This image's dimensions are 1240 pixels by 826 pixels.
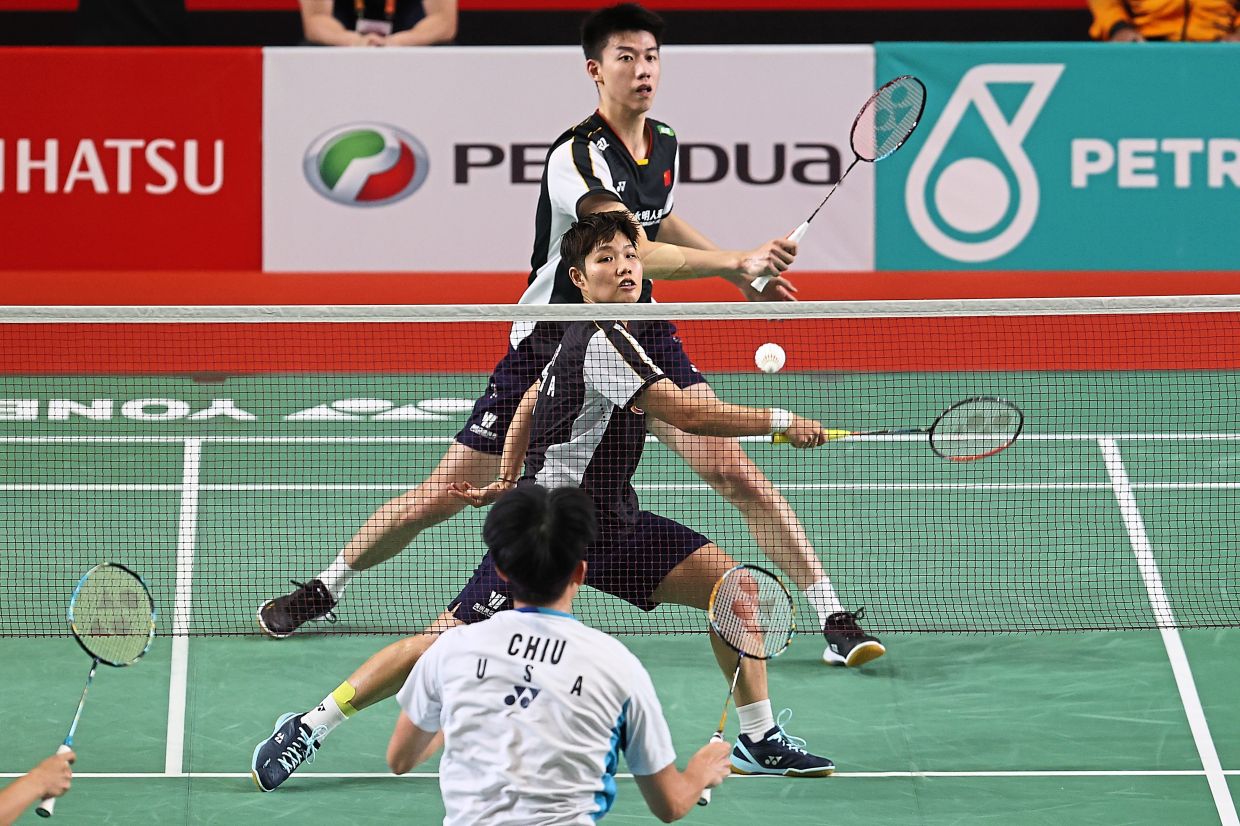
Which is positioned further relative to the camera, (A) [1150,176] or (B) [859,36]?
(B) [859,36]

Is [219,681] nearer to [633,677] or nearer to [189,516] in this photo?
[189,516]

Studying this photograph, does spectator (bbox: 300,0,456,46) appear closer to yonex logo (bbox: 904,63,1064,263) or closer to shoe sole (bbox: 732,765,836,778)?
yonex logo (bbox: 904,63,1064,263)

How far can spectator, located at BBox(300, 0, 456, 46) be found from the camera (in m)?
10.9

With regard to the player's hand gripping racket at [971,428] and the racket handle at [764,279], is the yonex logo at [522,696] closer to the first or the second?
the player's hand gripping racket at [971,428]

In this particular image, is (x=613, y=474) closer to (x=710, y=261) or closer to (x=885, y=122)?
(x=710, y=261)

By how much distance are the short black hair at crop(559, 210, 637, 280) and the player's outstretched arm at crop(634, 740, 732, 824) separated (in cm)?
215

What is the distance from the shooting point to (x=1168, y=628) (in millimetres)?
6605

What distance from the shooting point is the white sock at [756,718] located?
605 cm

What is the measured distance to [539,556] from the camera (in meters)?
4.08

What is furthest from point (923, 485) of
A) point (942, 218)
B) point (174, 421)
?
point (174, 421)

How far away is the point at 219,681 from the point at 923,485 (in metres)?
3.39

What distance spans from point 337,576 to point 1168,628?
10.0 feet

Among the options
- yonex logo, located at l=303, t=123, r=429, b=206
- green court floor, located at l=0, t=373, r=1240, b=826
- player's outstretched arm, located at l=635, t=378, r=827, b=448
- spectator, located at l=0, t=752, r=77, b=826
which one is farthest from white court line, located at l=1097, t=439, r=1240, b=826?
yonex logo, located at l=303, t=123, r=429, b=206

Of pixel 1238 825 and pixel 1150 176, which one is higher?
pixel 1150 176
